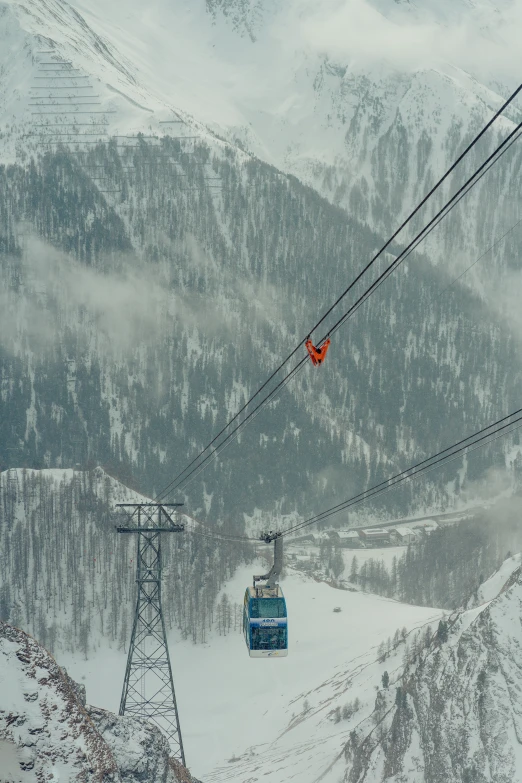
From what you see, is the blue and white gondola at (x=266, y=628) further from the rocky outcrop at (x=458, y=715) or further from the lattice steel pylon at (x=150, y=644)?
the rocky outcrop at (x=458, y=715)

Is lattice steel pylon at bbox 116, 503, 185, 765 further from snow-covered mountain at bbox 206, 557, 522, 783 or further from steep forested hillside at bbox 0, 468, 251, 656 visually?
snow-covered mountain at bbox 206, 557, 522, 783

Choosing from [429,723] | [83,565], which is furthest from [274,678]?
[83,565]

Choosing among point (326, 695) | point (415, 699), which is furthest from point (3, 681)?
point (326, 695)

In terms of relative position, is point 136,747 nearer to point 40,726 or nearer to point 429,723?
point 40,726

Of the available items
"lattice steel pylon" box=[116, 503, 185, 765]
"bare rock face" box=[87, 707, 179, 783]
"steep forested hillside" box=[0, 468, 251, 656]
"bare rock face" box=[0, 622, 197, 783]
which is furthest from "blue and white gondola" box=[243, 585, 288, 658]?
"steep forested hillside" box=[0, 468, 251, 656]

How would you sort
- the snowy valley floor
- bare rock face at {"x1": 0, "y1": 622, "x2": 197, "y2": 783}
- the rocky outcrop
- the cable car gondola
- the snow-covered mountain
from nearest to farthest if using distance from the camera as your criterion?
bare rock face at {"x1": 0, "y1": 622, "x2": 197, "y2": 783} → the cable car gondola → the rocky outcrop → the snow-covered mountain → the snowy valley floor

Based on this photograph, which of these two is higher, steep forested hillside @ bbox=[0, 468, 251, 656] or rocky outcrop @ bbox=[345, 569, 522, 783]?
steep forested hillside @ bbox=[0, 468, 251, 656]

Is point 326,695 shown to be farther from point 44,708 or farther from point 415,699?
point 44,708

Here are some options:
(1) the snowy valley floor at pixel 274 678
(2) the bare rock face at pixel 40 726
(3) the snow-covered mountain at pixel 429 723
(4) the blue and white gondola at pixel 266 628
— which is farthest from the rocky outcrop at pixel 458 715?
(2) the bare rock face at pixel 40 726
